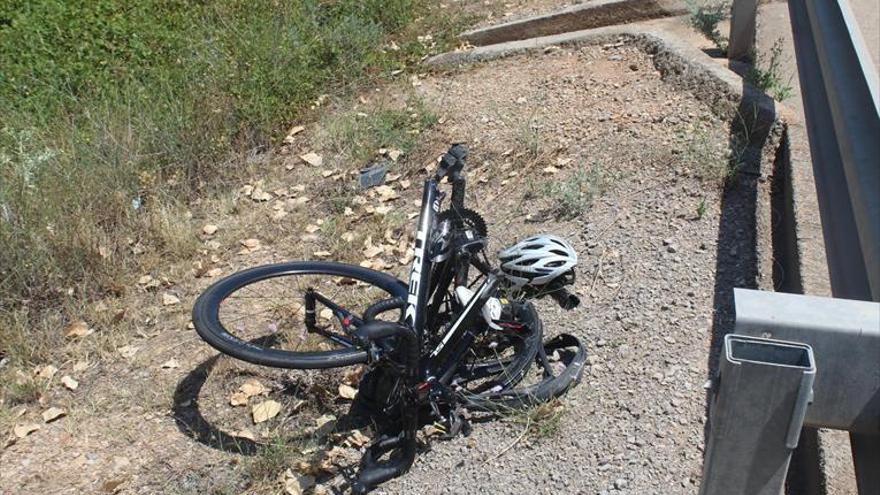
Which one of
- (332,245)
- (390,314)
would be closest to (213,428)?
(390,314)

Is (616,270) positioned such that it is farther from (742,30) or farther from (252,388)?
(742,30)

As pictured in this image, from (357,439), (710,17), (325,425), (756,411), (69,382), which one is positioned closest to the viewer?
(756,411)

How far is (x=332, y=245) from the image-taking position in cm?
611

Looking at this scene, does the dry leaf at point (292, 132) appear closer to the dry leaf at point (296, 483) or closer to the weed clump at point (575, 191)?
the weed clump at point (575, 191)

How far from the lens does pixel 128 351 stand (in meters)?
5.38

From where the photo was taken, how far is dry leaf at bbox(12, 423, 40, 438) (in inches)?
187

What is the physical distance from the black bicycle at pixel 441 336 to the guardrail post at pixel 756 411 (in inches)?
75.7

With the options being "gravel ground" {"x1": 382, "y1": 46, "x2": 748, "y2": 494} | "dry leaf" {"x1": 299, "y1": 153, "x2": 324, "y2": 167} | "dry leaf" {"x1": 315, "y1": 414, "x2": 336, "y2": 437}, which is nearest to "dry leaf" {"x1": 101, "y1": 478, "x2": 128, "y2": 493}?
"dry leaf" {"x1": 315, "y1": 414, "x2": 336, "y2": 437}

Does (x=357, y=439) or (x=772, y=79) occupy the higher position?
(x=772, y=79)

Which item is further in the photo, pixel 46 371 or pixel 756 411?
pixel 46 371

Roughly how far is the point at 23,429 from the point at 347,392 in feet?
5.60

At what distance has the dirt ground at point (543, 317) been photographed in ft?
12.7

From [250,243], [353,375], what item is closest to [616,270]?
[353,375]

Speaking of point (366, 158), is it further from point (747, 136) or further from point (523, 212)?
point (747, 136)
